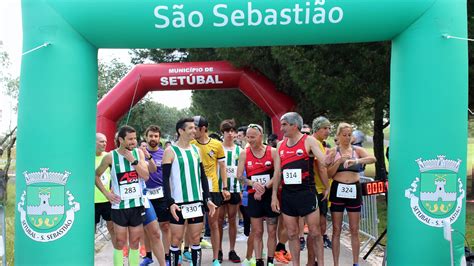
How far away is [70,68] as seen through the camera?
4.83 meters

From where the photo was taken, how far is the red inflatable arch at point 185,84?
12.0 meters

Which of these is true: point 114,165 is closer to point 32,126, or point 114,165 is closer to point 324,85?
point 32,126

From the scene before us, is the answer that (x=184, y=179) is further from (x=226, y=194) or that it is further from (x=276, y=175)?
(x=226, y=194)

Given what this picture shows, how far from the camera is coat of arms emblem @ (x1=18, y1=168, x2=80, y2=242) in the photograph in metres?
4.79

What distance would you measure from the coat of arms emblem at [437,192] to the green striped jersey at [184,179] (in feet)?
7.20

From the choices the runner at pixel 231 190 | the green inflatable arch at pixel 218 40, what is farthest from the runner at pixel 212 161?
the green inflatable arch at pixel 218 40

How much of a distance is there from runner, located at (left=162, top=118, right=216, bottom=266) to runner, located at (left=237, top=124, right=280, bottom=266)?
23.1 inches

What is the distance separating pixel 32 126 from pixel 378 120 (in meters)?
11.7

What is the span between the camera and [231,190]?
7504mm

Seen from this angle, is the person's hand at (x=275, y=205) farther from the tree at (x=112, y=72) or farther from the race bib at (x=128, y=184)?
the tree at (x=112, y=72)

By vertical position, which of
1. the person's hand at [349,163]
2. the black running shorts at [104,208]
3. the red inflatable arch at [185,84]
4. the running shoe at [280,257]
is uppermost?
the red inflatable arch at [185,84]

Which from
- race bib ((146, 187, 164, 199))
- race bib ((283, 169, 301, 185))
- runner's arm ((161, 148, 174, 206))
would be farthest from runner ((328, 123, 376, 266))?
race bib ((146, 187, 164, 199))

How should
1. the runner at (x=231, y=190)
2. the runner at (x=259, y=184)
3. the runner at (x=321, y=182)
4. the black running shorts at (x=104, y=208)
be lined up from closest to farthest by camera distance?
the runner at (x=321, y=182) → the runner at (x=259, y=184) → the black running shorts at (x=104, y=208) → the runner at (x=231, y=190)

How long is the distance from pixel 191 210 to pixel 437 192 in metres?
2.45
